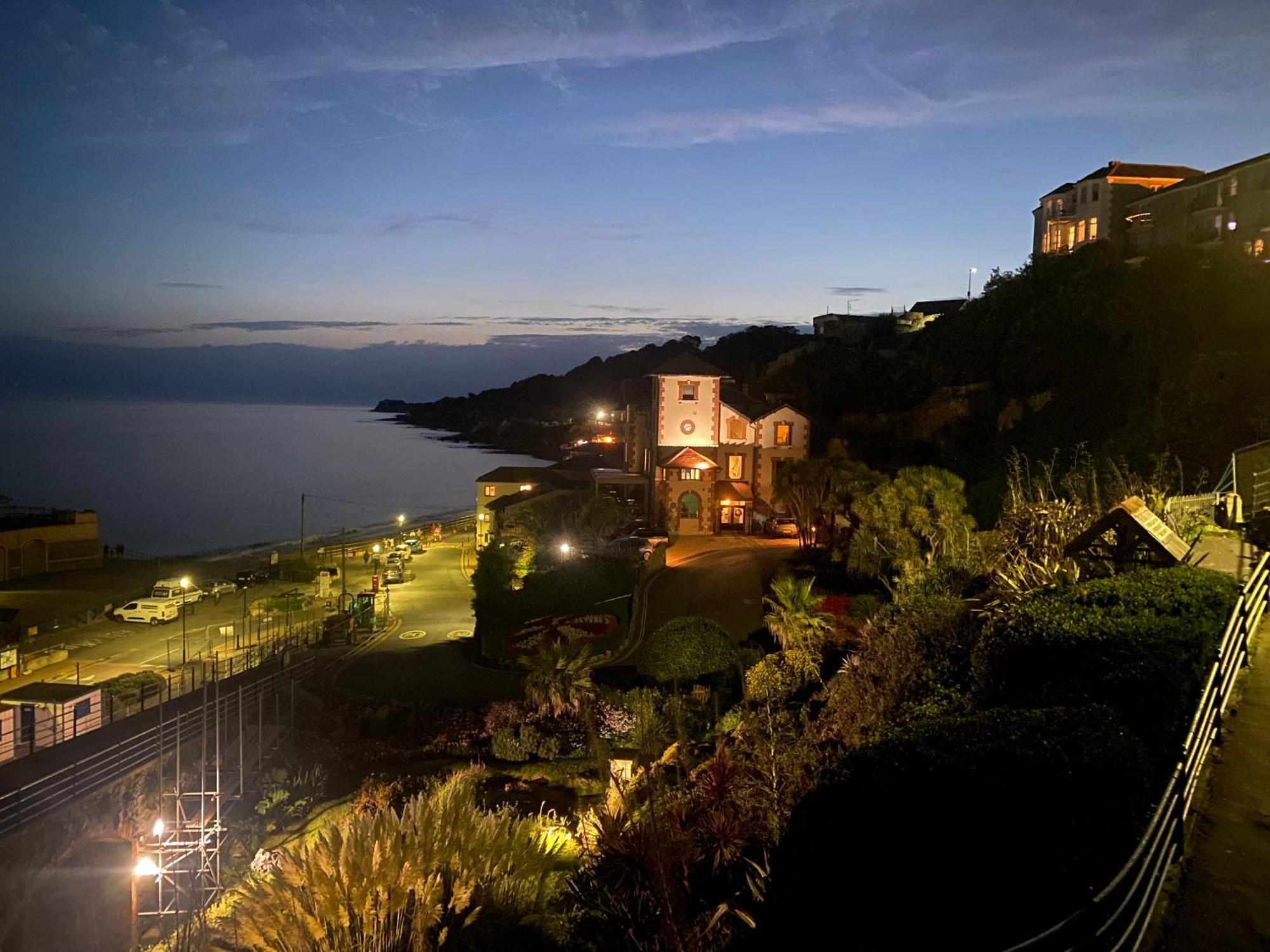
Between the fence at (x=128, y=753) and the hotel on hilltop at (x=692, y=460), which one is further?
the hotel on hilltop at (x=692, y=460)

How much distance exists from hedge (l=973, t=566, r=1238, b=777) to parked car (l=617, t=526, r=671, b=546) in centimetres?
2145

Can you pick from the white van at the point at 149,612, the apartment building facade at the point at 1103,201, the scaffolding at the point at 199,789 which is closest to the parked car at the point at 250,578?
the white van at the point at 149,612

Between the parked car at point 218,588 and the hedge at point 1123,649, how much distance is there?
35812 millimetres

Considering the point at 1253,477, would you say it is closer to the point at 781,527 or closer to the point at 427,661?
the point at 781,527

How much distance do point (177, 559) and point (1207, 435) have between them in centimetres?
5772

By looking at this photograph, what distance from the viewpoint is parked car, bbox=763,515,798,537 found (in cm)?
3784

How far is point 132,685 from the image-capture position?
23.5 meters

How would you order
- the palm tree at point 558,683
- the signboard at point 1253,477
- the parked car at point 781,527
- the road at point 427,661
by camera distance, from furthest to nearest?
the parked car at point 781,527, the road at point 427,661, the palm tree at point 558,683, the signboard at point 1253,477

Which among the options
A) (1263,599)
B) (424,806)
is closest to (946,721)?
(424,806)

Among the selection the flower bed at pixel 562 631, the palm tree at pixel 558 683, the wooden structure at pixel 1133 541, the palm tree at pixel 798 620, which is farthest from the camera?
the flower bed at pixel 562 631

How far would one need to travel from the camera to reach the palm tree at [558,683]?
65.3ft

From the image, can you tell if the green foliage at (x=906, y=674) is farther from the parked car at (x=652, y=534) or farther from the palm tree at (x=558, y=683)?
the parked car at (x=652, y=534)

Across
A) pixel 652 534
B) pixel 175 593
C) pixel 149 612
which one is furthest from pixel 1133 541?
pixel 175 593

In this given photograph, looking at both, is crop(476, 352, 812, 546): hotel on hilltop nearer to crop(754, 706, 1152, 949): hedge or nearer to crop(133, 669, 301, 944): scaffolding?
crop(133, 669, 301, 944): scaffolding
